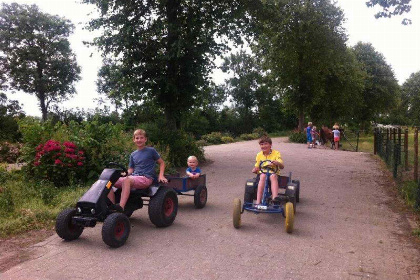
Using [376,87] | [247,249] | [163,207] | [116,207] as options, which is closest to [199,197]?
[163,207]

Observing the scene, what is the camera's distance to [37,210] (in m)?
6.64

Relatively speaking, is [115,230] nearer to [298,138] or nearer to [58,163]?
[58,163]

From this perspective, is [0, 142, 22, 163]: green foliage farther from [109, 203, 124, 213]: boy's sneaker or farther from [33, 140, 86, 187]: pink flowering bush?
[109, 203, 124, 213]: boy's sneaker

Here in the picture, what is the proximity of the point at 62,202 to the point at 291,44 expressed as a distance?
25.8m

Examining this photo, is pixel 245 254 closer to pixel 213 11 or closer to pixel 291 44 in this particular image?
pixel 213 11

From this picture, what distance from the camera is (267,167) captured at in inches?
265

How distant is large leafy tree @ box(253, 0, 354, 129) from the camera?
29844mm

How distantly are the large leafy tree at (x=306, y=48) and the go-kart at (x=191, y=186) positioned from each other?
22.4 metres

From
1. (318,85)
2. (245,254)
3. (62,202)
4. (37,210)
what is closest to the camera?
(245,254)

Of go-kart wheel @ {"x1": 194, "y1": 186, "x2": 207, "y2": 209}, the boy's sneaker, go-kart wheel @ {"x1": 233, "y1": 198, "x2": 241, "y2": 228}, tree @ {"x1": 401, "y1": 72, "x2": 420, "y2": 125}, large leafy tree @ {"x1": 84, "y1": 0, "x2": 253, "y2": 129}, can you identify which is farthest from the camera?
tree @ {"x1": 401, "y1": 72, "x2": 420, "y2": 125}

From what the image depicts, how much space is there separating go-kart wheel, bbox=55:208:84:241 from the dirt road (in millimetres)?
113

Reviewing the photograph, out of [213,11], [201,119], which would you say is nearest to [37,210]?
[213,11]

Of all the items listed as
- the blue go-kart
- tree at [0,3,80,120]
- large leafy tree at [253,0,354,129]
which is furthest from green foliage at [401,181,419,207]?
tree at [0,3,80,120]

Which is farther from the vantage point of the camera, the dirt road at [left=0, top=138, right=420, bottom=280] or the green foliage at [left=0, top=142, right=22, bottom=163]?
the green foliage at [left=0, top=142, right=22, bottom=163]
